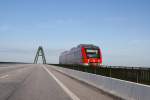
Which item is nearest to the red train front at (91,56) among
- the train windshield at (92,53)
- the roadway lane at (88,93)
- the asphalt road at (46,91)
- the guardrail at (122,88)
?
the train windshield at (92,53)

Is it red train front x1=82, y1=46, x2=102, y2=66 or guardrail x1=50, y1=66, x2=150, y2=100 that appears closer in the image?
guardrail x1=50, y1=66, x2=150, y2=100

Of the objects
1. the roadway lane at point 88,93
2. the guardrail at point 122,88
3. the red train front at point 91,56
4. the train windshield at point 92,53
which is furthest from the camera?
the train windshield at point 92,53

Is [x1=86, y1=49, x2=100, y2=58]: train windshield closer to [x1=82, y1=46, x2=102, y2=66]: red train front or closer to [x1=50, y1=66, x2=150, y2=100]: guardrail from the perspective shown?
[x1=82, y1=46, x2=102, y2=66]: red train front

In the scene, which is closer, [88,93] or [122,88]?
[122,88]

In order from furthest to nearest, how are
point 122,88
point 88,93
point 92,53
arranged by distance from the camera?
point 92,53
point 88,93
point 122,88

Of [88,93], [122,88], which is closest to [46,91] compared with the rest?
[88,93]

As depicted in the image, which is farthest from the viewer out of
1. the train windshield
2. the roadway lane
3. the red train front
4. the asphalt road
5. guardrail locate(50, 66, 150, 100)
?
the train windshield

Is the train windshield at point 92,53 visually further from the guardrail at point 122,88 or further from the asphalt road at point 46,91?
the guardrail at point 122,88

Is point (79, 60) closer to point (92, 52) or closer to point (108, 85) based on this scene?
point (92, 52)

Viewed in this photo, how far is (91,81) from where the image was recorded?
22359 millimetres

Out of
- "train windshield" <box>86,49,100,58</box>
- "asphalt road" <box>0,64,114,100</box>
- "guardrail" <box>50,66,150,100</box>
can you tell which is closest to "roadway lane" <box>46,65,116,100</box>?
"asphalt road" <box>0,64,114,100</box>

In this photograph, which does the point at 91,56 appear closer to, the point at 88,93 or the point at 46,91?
the point at 46,91

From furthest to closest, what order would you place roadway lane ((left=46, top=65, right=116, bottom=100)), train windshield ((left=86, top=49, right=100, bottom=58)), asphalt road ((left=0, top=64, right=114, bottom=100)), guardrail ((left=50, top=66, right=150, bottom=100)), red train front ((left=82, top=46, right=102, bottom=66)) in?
train windshield ((left=86, top=49, right=100, bottom=58)) < red train front ((left=82, top=46, right=102, bottom=66)) < roadway lane ((left=46, top=65, right=116, bottom=100)) < asphalt road ((left=0, top=64, right=114, bottom=100)) < guardrail ((left=50, top=66, right=150, bottom=100))

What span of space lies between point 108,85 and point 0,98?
20.1 feet
